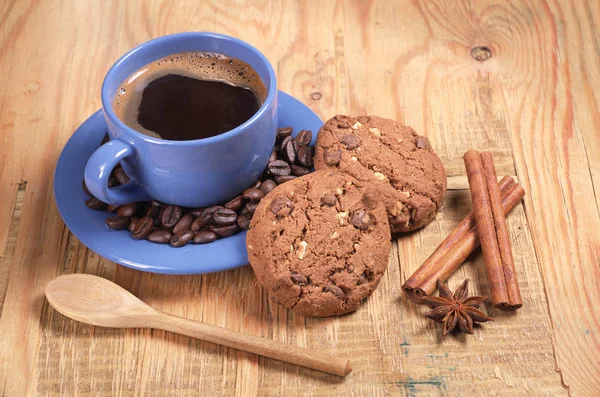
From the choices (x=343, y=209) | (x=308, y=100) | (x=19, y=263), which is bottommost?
(x=19, y=263)

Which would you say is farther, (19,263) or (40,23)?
(40,23)

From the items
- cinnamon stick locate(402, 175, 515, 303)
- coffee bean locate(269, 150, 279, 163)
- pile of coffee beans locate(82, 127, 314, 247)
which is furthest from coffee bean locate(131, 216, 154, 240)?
cinnamon stick locate(402, 175, 515, 303)

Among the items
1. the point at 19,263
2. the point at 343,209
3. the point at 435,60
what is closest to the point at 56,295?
the point at 19,263

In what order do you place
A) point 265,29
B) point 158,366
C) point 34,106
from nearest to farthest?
point 158,366 → point 34,106 → point 265,29

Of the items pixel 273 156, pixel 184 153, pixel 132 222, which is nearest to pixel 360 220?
pixel 273 156

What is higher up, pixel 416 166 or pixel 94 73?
pixel 416 166

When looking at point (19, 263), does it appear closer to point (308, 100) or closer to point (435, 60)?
point (308, 100)

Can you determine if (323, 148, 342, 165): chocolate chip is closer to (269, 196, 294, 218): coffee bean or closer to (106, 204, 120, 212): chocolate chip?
(269, 196, 294, 218): coffee bean

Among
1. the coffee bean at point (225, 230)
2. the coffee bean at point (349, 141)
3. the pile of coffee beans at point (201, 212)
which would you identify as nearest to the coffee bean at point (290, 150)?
the pile of coffee beans at point (201, 212)
